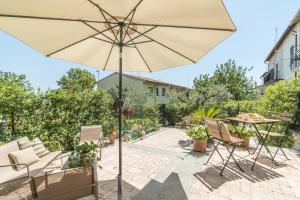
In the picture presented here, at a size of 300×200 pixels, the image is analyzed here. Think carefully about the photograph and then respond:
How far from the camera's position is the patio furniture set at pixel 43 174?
2270 mm

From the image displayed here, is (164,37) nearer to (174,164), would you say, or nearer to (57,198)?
(57,198)

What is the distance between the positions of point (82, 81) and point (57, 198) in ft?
109

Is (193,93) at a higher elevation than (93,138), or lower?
higher

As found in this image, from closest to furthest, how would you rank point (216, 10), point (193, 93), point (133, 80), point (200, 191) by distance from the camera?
point (216, 10), point (200, 191), point (193, 93), point (133, 80)

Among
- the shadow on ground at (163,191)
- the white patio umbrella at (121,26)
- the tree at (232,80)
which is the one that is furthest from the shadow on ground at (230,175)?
the tree at (232,80)

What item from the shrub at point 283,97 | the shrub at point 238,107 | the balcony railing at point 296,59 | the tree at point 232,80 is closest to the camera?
the shrub at point 283,97

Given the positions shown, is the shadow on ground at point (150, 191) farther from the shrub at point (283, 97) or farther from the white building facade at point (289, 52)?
the white building facade at point (289, 52)

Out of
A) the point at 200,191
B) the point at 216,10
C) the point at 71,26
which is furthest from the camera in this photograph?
the point at 200,191

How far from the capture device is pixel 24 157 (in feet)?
11.9

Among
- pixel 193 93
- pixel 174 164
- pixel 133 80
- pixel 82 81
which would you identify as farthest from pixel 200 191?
pixel 82 81

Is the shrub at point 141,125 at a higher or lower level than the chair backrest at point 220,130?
lower

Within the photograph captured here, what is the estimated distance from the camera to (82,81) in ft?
109

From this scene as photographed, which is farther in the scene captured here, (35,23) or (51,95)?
(51,95)

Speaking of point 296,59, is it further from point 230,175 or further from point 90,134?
point 90,134
